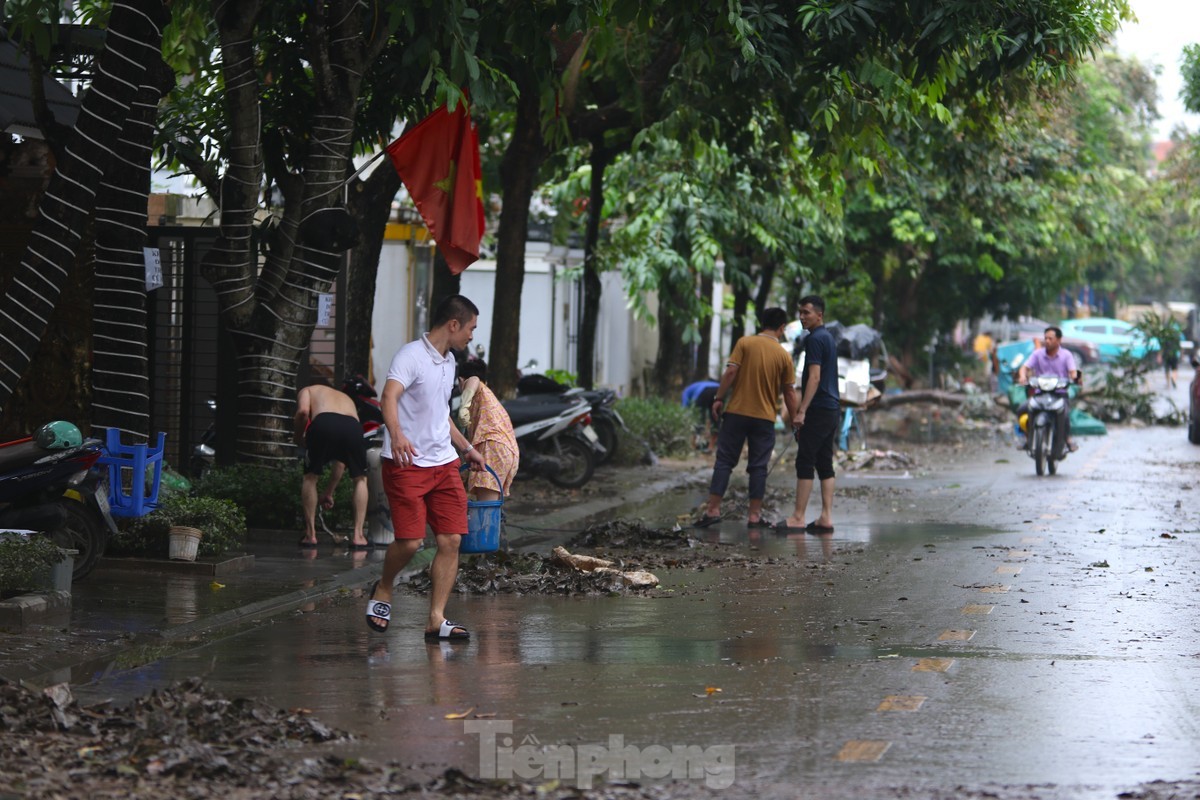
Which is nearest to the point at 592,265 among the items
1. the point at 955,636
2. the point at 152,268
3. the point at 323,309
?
the point at 323,309

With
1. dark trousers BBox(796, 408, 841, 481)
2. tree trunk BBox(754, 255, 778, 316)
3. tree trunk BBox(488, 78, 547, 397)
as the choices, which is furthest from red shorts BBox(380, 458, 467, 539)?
tree trunk BBox(754, 255, 778, 316)

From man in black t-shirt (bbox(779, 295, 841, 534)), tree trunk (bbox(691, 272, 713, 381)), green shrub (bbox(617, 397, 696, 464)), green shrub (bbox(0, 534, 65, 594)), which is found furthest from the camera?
tree trunk (bbox(691, 272, 713, 381))

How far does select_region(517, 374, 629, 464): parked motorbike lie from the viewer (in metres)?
19.2

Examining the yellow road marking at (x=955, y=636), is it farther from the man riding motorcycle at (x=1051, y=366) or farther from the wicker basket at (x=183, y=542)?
the man riding motorcycle at (x=1051, y=366)

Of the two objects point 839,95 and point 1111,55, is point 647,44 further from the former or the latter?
point 1111,55

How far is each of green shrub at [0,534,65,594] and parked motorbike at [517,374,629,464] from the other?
31.8 ft

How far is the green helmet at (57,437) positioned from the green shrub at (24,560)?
0.82m

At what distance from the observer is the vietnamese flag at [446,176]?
13.0m

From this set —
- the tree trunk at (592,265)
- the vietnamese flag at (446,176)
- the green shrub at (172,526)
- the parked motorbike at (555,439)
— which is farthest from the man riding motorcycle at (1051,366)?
the green shrub at (172,526)

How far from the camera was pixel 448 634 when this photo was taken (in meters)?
8.77

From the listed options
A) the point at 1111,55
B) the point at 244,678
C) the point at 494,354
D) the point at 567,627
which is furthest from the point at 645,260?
the point at 1111,55

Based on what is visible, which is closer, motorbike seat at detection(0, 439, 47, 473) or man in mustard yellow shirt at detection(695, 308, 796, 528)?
motorbike seat at detection(0, 439, 47, 473)

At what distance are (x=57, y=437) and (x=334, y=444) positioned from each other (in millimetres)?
2774

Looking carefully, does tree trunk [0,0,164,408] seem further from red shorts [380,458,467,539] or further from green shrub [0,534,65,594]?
red shorts [380,458,467,539]
